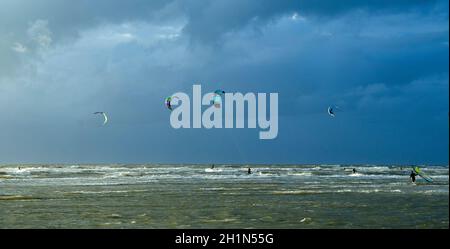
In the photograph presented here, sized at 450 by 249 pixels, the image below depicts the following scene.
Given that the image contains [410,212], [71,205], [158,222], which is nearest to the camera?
[158,222]
